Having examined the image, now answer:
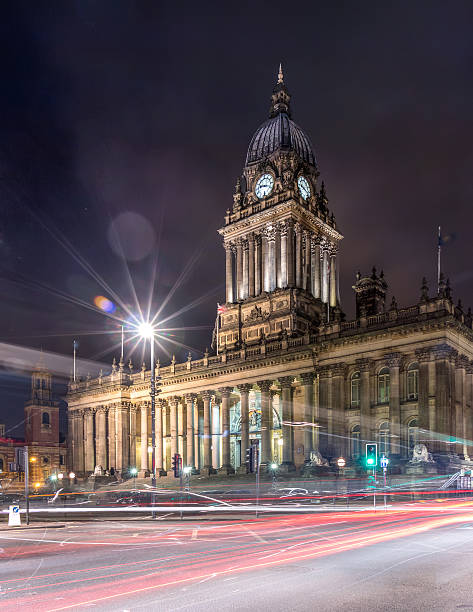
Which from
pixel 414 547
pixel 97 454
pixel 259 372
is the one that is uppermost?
pixel 259 372

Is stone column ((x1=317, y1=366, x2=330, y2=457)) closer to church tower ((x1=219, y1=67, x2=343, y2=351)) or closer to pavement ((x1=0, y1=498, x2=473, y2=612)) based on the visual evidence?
church tower ((x1=219, y1=67, x2=343, y2=351))

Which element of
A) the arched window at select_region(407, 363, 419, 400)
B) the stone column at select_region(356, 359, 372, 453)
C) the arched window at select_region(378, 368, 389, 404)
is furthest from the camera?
the arched window at select_region(378, 368, 389, 404)

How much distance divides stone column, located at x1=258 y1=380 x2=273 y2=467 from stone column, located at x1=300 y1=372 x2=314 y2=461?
4.74m

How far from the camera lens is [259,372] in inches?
2731

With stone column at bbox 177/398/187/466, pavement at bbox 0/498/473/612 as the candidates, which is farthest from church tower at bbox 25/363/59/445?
pavement at bbox 0/498/473/612

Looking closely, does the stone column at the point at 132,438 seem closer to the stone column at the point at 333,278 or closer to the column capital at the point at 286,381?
the column capital at the point at 286,381

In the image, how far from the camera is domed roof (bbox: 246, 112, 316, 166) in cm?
8612

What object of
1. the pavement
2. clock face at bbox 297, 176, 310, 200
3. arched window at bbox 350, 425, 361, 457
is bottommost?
arched window at bbox 350, 425, 361, 457

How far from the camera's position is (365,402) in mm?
59094

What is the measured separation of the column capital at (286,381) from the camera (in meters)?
66.1

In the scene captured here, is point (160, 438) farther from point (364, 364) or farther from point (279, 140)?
point (279, 140)

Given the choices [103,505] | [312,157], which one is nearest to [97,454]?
[103,505]

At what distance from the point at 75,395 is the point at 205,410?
30783 millimetres

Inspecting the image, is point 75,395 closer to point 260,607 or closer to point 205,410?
point 205,410
